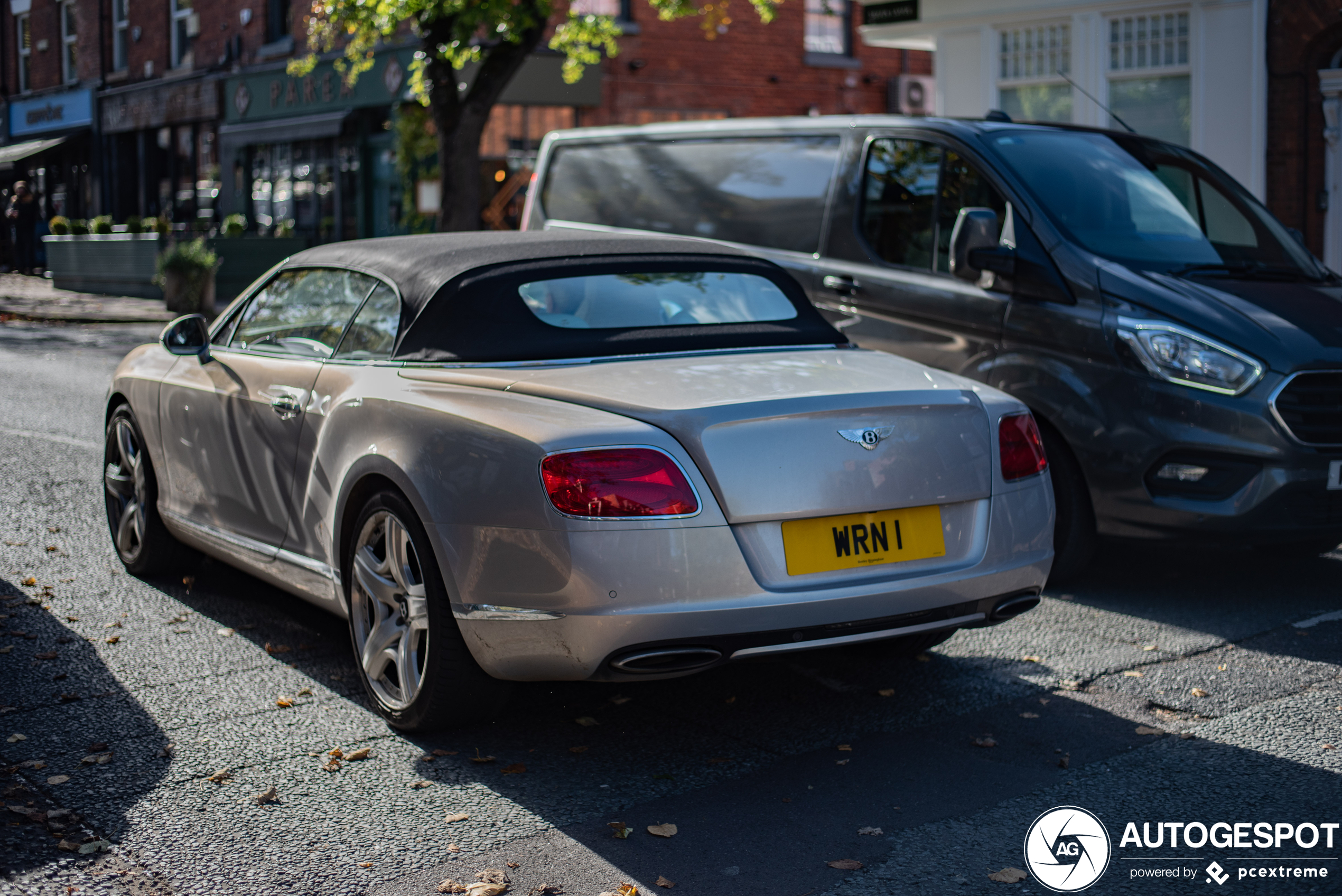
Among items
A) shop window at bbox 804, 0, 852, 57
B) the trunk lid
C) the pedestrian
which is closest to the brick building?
shop window at bbox 804, 0, 852, 57

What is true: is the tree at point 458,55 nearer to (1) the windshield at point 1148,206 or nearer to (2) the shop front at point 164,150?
(1) the windshield at point 1148,206

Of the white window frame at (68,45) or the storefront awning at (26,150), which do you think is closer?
the storefront awning at (26,150)

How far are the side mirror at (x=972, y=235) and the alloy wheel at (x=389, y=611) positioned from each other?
124 inches

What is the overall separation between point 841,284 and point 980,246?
40.2 inches

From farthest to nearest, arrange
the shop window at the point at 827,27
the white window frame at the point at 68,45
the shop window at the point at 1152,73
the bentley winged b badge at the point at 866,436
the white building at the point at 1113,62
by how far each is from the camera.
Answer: the white window frame at the point at 68,45
the shop window at the point at 827,27
the shop window at the point at 1152,73
the white building at the point at 1113,62
the bentley winged b badge at the point at 866,436

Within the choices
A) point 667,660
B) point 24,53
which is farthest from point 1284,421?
point 24,53

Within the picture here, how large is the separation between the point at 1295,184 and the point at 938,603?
12.3 metres

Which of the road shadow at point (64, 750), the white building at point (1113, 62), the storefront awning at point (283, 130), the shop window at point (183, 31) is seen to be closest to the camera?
the road shadow at point (64, 750)

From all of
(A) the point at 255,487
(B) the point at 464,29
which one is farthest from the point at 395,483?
(B) the point at 464,29

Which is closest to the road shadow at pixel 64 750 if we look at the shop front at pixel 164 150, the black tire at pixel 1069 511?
the black tire at pixel 1069 511

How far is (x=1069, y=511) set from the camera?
19.6 feet

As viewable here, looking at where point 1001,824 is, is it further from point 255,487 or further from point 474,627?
point 255,487

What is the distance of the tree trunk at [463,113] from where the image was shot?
1645 centimetres

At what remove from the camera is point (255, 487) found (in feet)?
16.4
